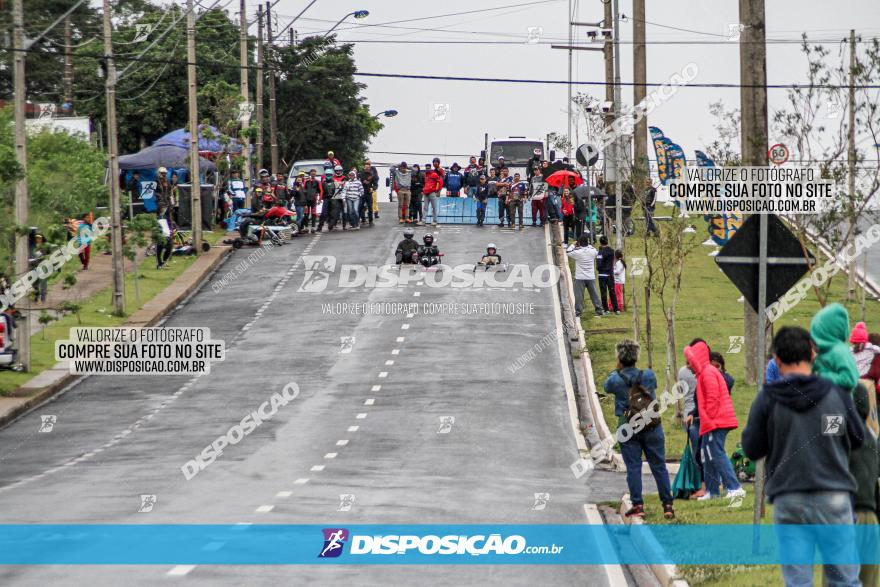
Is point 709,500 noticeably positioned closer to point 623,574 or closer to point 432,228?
point 623,574

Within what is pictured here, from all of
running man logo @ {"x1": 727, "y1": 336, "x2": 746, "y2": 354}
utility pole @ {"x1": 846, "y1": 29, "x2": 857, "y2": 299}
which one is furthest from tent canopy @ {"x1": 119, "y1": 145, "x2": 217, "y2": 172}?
running man logo @ {"x1": 727, "y1": 336, "x2": 746, "y2": 354}

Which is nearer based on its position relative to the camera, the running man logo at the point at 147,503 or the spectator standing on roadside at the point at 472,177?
the running man logo at the point at 147,503

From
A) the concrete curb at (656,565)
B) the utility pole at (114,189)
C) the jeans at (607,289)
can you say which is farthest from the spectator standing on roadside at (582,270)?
the concrete curb at (656,565)

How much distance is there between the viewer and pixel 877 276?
48094 mm

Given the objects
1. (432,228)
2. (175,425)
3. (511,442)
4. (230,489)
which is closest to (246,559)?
(230,489)

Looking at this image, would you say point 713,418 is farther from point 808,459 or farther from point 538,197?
point 538,197

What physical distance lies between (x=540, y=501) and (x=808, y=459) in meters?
9.09

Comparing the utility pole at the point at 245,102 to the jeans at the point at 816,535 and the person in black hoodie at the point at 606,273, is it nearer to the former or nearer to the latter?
the person in black hoodie at the point at 606,273

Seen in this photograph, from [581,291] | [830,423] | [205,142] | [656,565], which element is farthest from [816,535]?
[205,142]

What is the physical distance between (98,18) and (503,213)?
44.7m

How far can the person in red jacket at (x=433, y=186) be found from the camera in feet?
164

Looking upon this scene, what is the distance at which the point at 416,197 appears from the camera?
50875 millimetres

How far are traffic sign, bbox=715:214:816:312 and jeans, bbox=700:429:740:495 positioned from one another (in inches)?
183

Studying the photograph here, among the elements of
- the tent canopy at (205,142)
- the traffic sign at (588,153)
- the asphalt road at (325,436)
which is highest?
the tent canopy at (205,142)
